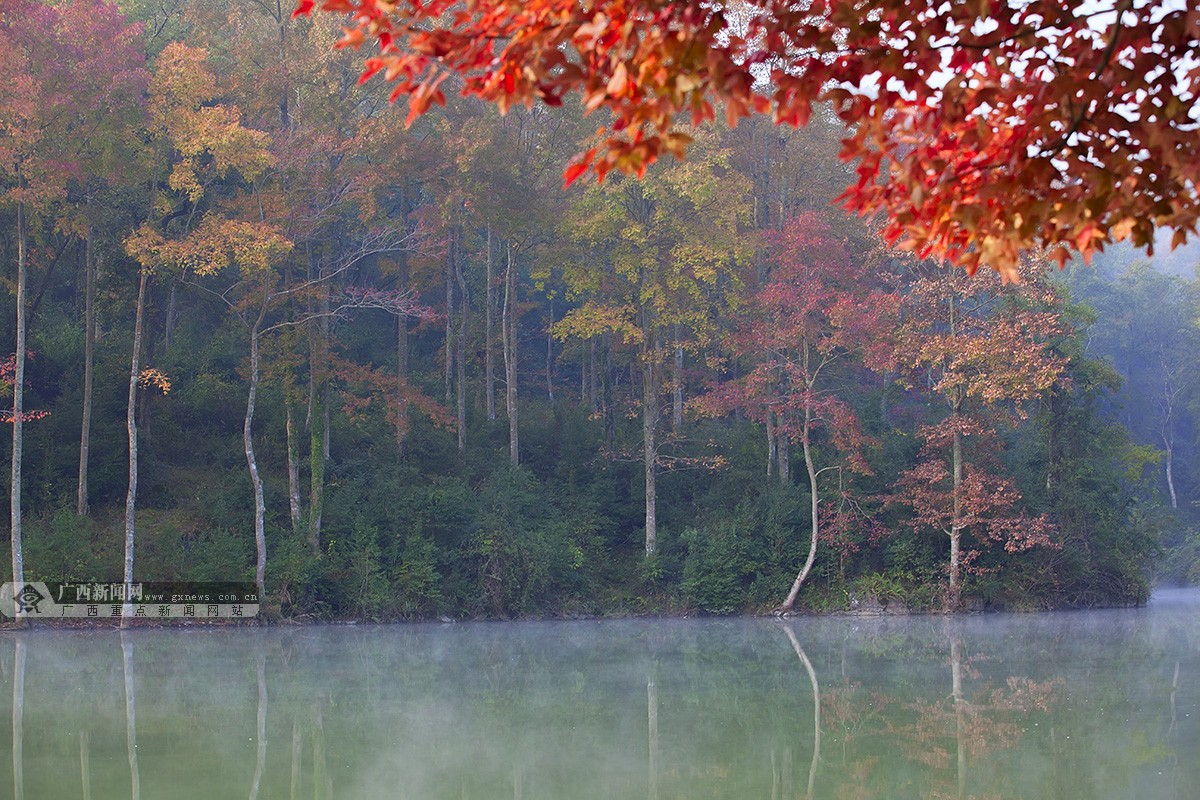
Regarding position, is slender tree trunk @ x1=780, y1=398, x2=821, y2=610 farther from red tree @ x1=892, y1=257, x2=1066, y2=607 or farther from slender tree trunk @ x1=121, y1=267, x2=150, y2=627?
slender tree trunk @ x1=121, y1=267, x2=150, y2=627

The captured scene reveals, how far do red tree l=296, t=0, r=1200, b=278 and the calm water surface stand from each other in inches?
178

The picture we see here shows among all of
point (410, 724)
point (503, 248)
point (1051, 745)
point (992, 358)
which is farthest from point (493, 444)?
point (1051, 745)

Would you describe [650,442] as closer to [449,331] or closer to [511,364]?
[511,364]

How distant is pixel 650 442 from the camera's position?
2056cm

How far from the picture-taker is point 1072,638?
1523 cm

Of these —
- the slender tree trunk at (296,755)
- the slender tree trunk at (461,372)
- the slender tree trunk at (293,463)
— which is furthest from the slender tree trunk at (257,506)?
the slender tree trunk at (296,755)

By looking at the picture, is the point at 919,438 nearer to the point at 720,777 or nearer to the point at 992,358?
the point at 992,358

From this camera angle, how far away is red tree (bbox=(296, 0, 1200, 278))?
2.68m

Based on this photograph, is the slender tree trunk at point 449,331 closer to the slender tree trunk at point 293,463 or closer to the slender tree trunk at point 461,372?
the slender tree trunk at point 461,372

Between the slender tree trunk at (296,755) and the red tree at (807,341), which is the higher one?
the red tree at (807,341)

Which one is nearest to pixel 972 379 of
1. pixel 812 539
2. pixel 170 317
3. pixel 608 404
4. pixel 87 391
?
pixel 812 539

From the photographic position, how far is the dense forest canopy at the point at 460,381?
1659 centimetres

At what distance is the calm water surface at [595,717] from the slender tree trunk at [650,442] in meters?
4.58

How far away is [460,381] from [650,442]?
155 inches
